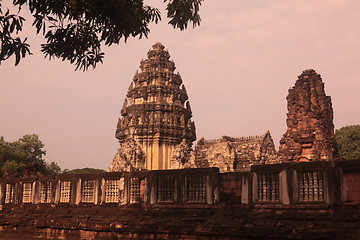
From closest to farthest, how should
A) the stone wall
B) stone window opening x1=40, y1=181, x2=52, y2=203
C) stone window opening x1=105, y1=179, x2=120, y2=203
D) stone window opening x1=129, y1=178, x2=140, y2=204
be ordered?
the stone wall → stone window opening x1=129, y1=178, x2=140, y2=204 → stone window opening x1=105, y1=179, x2=120, y2=203 → stone window opening x1=40, y1=181, x2=52, y2=203

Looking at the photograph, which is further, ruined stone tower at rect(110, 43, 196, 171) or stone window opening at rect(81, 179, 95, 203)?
ruined stone tower at rect(110, 43, 196, 171)

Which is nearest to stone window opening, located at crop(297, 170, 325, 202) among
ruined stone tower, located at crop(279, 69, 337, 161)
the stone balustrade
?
the stone balustrade

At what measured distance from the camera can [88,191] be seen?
41.8ft

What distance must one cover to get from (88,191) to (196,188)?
4.20 metres

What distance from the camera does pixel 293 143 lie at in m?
13.2

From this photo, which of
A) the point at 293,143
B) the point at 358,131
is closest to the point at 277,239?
the point at 293,143

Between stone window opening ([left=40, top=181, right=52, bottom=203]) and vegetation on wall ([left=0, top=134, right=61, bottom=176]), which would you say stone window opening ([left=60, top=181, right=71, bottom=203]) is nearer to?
stone window opening ([left=40, top=181, right=52, bottom=203])

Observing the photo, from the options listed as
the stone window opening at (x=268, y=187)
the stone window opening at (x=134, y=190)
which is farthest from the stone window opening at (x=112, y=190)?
the stone window opening at (x=268, y=187)

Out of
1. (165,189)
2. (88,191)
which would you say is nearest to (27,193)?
(88,191)

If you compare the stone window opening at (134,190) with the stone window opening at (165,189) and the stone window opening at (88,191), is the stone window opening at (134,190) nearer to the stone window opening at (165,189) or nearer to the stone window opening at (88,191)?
the stone window opening at (165,189)

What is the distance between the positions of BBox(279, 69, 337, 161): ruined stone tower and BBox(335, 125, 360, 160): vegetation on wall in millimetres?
33248

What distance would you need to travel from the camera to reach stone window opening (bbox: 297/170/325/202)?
8.21 m

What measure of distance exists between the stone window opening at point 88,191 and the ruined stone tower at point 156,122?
26.5 m

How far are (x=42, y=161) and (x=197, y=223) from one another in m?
42.6
